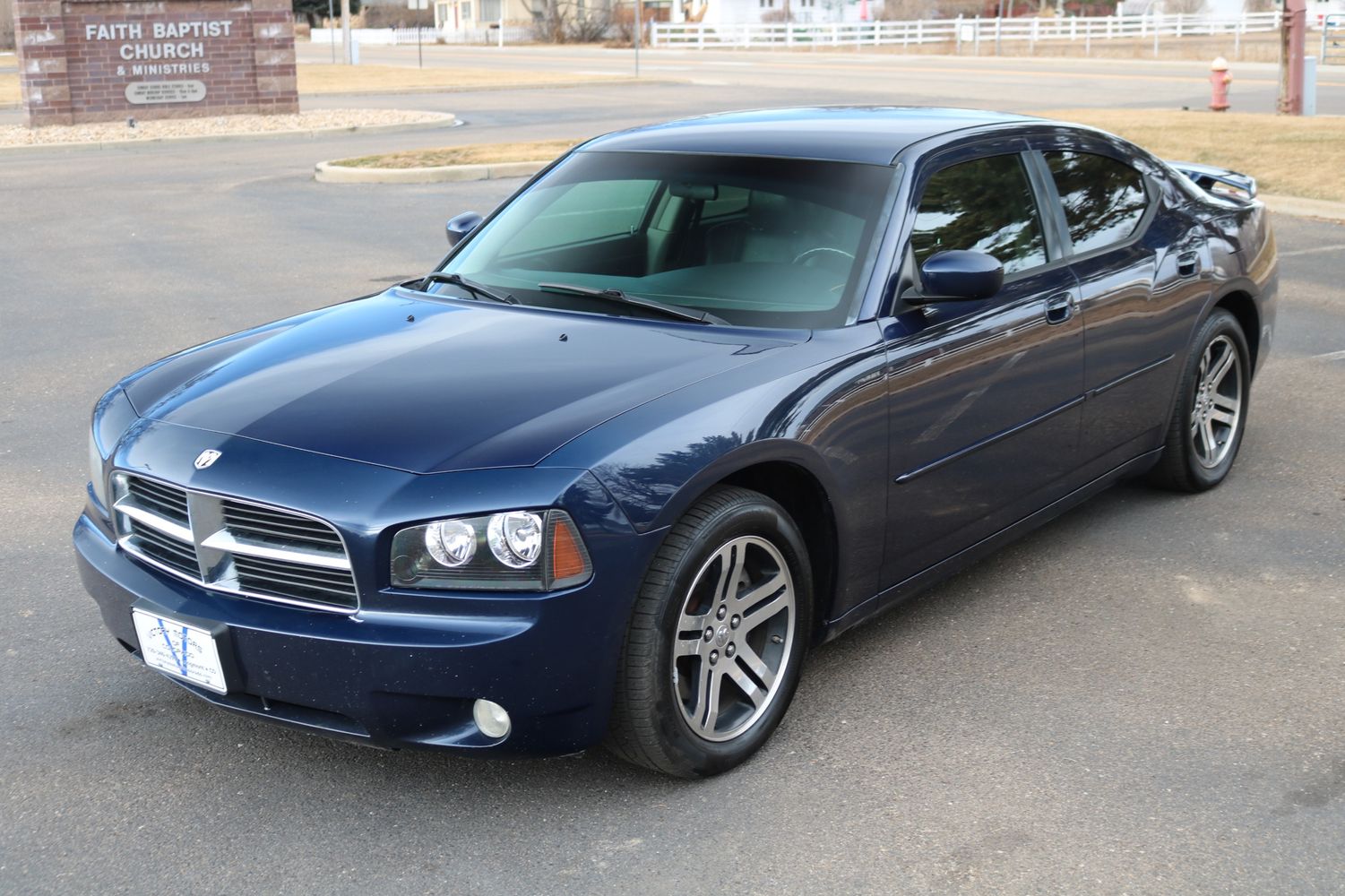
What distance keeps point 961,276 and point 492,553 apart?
1667mm

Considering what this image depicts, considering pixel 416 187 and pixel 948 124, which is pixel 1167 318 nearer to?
pixel 948 124

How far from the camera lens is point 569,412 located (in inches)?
139

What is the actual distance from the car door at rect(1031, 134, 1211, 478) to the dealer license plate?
2991 millimetres

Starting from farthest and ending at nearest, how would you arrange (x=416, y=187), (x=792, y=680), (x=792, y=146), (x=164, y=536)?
(x=416, y=187) < (x=792, y=146) < (x=792, y=680) < (x=164, y=536)

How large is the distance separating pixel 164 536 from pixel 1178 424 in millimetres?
3828

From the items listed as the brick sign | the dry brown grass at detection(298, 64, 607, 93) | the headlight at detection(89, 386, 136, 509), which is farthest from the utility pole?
the headlight at detection(89, 386, 136, 509)

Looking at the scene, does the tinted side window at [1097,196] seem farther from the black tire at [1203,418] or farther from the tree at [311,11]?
the tree at [311,11]

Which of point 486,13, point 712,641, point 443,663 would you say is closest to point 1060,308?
point 712,641

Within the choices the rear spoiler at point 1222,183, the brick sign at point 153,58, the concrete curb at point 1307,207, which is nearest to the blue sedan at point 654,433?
the rear spoiler at point 1222,183

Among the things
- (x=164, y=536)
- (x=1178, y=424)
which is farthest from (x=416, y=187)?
(x=164, y=536)

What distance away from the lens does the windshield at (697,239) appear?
4.31 metres

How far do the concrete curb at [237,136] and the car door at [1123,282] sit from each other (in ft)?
62.2

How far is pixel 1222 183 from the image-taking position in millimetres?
6777

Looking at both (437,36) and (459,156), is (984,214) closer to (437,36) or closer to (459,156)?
(459,156)
